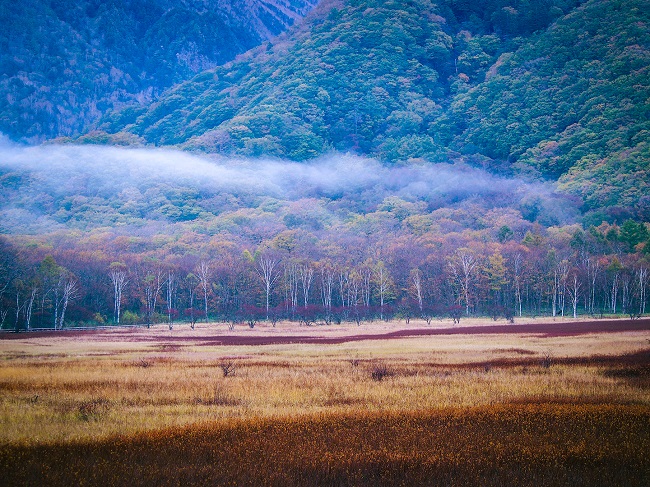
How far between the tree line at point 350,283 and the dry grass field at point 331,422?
198ft

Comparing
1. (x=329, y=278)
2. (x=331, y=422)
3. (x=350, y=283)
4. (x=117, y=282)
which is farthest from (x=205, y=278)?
(x=331, y=422)

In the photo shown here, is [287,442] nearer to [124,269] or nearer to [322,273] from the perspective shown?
[322,273]

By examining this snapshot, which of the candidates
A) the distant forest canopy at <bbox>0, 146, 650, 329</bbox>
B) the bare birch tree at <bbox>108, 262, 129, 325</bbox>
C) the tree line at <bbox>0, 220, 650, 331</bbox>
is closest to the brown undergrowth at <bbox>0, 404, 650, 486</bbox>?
the distant forest canopy at <bbox>0, 146, 650, 329</bbox>

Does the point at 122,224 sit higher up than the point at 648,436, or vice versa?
the point at 122,224

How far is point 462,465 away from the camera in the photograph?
11805 millimetres

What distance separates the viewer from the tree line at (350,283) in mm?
92688

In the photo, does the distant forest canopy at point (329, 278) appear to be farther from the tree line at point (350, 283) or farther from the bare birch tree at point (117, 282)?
the bare birch tree at point (117, 282)

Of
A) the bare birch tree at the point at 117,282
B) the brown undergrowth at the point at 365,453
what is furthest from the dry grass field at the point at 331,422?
the bare birch tree at the point at 117,282

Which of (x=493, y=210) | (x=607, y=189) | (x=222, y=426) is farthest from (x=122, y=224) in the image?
(x=222, y=426)

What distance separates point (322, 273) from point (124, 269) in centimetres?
4304

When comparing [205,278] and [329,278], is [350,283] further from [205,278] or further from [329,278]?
[205,278]

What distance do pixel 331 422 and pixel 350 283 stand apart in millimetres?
94790

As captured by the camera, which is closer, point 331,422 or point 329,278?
point 331,422

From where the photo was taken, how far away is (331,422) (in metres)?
15.9
